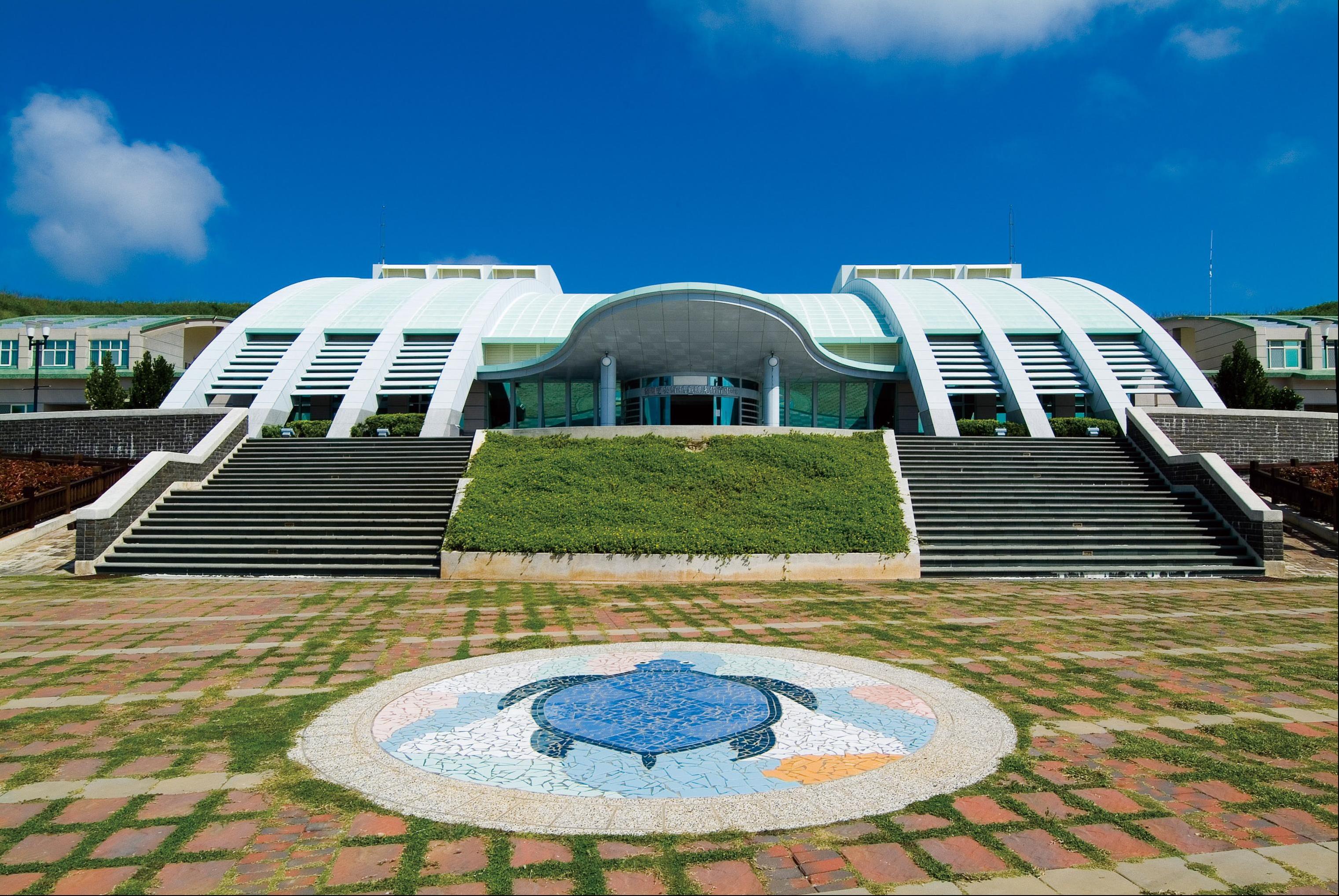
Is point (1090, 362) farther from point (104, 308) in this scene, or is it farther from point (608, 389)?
point (104, 308)

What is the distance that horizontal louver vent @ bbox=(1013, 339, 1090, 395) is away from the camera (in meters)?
26.2

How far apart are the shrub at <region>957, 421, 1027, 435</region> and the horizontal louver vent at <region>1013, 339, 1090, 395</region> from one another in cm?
251

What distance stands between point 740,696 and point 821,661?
1498 millimetres

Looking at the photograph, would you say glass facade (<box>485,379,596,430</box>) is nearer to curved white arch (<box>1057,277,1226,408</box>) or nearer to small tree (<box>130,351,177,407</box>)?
small tree (<box>130,351,177,407</box>)

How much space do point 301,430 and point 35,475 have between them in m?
6.49

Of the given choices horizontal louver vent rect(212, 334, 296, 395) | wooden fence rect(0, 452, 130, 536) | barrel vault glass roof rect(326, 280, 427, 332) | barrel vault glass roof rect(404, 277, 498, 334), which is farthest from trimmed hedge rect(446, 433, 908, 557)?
barrel vault glass roof rect(326, 280, 427, 332)

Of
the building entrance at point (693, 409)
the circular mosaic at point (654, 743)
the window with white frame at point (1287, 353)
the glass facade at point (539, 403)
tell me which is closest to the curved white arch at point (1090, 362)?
the window with white frame at point (1287, 353)

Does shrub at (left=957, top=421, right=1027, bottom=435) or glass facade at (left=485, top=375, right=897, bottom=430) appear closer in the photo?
shrub at (left=957, top=421, right=1027, bottom=435)

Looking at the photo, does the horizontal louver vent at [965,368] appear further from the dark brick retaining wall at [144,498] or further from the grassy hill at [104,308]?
the grassy hill at [104,308]

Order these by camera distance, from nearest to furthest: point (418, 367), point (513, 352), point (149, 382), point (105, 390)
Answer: point (105, 390), point (149, 382), point (418, 367), point (513, 352)

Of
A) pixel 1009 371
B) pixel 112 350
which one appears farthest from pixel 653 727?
pixel 112 350

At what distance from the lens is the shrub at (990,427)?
77.2 ft

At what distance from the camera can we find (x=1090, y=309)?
30.8 metres

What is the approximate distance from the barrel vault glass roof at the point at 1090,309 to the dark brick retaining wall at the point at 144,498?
95.5 feet
